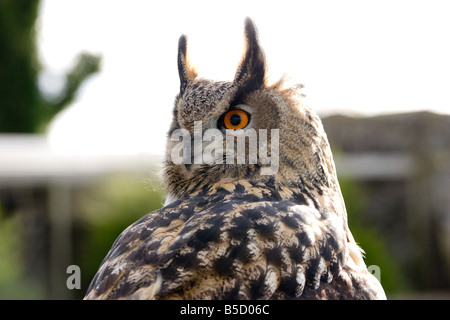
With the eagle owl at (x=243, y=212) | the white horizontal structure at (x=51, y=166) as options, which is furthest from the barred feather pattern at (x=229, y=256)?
the white horizontal structure at (x=51, y=166)

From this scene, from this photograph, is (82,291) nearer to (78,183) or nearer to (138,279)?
(78,183)

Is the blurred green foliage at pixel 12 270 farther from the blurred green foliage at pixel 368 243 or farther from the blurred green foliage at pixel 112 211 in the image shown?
the blurred green foliage at pixel 368 243

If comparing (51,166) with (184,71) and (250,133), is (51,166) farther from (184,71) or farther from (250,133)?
(250,133)

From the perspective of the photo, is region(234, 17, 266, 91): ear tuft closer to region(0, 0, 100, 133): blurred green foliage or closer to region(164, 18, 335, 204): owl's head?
region(164, 18, 335, 204): owl's head

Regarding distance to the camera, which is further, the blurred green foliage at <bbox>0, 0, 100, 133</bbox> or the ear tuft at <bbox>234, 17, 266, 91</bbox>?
the blurred green foliage at <bbox>0, 0, 100, 133</bbox>

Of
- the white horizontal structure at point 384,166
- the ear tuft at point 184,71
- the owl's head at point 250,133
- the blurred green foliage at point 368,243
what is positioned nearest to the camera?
the owl's head at point 250,133

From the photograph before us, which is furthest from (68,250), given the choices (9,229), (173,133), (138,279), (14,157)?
(138,279)

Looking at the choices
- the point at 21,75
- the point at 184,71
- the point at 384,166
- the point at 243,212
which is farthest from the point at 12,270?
the point at 21,75

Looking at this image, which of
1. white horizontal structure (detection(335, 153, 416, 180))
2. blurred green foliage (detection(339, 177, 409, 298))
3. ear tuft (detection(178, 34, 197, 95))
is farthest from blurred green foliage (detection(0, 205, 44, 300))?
ear tuft (detection(178, 34, 197, 95))
